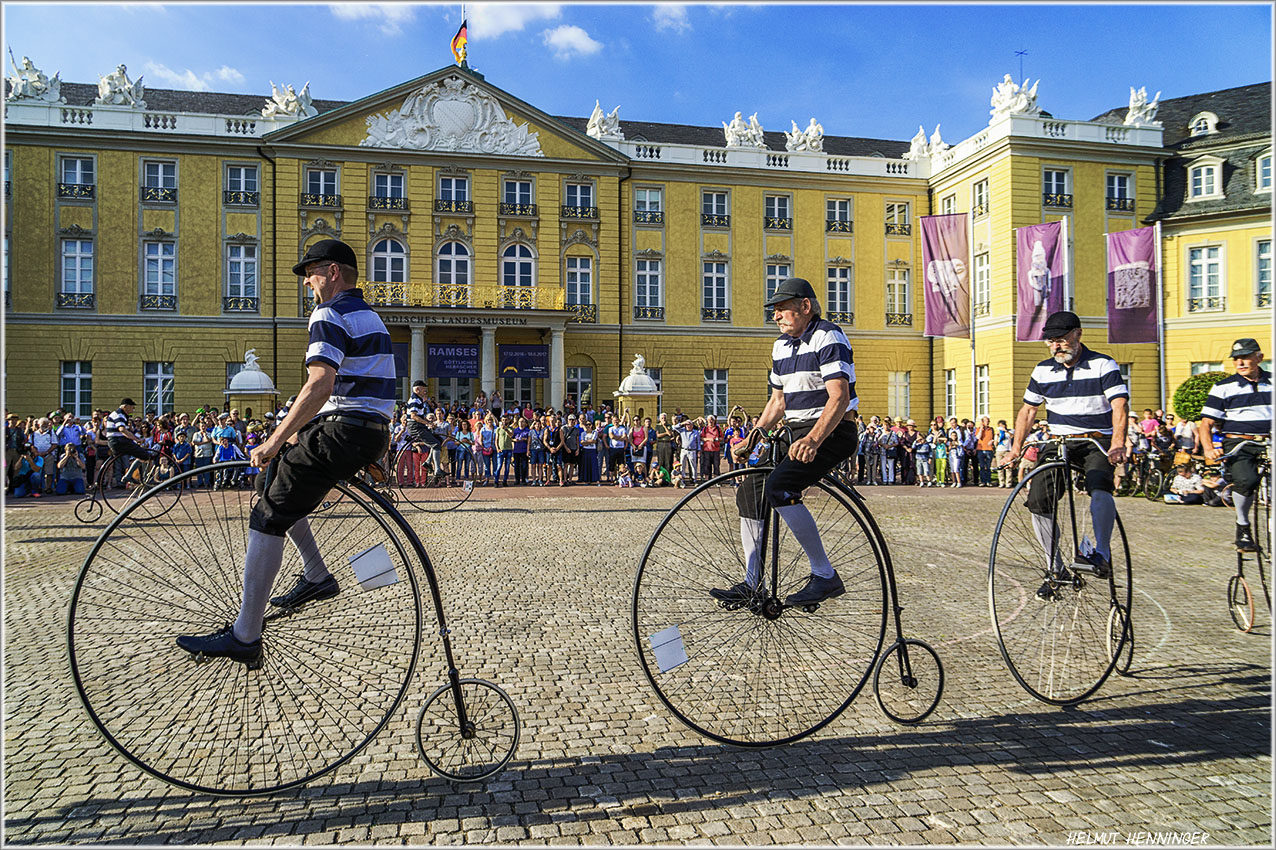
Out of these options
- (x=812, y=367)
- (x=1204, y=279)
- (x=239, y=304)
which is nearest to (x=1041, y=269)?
(x=1204, y=279)

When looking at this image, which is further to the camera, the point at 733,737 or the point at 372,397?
the point at 733,737

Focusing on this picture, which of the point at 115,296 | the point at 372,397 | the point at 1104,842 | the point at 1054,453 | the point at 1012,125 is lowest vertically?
the point at 1104,842

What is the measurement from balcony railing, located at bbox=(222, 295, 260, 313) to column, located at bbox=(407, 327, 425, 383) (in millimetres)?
7510

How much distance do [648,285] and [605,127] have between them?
8476 mm

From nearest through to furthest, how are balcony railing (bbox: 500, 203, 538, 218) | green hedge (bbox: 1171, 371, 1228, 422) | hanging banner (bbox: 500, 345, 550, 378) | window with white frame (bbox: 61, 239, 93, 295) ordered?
green hedge (bbox: 1171, 371, 1228, 422)
window with white frame (bbox: 61, 239, 93, 295)
hanging banner (bbox: 500, 345, 550, 378)
balcony railing (bbox: 500, 203, 538, 218)

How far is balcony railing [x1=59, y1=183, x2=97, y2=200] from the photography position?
37375 millimetres

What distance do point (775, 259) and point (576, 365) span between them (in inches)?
460

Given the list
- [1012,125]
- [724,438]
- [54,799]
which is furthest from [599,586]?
[1012,125]

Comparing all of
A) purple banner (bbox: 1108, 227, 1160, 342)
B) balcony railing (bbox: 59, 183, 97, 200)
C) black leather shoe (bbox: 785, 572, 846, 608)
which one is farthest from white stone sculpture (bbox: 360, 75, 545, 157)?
black leather shoe (bbox: 785, 572, 846, 608)

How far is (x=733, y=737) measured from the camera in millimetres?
4430

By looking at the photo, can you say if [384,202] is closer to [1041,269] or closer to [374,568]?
[1041,269]

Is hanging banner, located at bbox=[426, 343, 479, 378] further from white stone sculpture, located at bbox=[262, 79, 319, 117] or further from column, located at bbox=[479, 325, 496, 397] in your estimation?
white stone sculpture, located at bbox=[262, 79, 319, 117]

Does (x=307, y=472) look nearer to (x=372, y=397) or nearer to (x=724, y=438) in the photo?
(x=372, y=397)

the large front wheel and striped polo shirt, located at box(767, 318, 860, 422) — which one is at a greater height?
striped polo shirt, located at box(767, 318, 860, 422)
